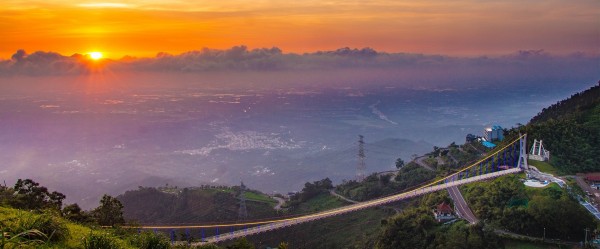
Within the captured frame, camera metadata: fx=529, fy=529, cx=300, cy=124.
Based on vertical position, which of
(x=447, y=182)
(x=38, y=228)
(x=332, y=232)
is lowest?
(x=332, y=232)

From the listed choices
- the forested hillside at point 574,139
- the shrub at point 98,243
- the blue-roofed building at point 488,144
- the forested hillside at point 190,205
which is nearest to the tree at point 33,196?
the shrub at point 98,243

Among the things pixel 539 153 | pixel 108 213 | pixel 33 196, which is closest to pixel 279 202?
pixel 539 153

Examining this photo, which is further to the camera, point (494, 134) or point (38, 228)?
point (494, 134)

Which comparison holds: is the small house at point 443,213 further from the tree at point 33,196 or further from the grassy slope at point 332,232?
the tree at point 33,196

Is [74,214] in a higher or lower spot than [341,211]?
higher

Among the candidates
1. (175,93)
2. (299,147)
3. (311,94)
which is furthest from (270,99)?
(299,147)

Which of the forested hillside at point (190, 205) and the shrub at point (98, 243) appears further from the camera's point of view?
the forested hillside at point (190, 205)

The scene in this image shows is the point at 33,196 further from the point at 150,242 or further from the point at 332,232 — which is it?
the point at 332,232
